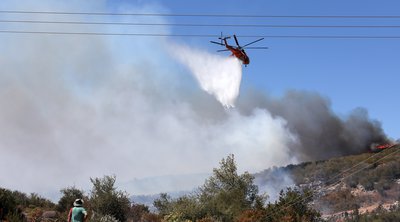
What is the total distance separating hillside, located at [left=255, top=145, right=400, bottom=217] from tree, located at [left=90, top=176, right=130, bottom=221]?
116 ft

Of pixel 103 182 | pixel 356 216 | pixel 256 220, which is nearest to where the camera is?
pixel 256 220

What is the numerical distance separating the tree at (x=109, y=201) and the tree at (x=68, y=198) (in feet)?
12.6

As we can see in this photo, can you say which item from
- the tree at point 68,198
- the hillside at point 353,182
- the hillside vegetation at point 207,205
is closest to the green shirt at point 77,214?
the hillside vegetation at point 207,205

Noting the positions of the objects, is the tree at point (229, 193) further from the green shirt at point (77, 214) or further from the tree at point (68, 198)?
the green shirt at point (77, 214)

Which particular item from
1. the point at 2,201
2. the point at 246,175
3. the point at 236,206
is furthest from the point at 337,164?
Result: the point at 2,201

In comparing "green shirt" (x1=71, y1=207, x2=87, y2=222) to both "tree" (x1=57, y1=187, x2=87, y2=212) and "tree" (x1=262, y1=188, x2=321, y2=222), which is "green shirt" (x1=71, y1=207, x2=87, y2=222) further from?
"tree" (x1=57, y1=187, x2=87, y2=212)

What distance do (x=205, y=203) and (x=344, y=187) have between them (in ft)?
258

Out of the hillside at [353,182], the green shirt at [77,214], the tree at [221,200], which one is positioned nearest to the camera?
the green shirt at [77,214]

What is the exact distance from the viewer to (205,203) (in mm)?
55656

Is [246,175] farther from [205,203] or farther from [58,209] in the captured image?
[58,209]

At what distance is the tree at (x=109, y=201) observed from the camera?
55.8 m

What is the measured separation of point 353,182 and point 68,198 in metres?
86.1

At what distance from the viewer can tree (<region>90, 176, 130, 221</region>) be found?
55.8 m

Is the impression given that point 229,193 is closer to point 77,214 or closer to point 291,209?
point 291,209
